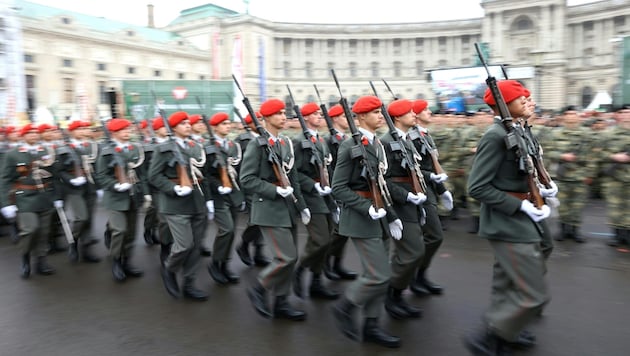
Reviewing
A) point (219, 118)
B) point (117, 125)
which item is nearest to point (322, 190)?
point (219, 118)

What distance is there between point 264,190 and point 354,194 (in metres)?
0.94

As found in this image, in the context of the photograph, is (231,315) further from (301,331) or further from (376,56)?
(376,56)

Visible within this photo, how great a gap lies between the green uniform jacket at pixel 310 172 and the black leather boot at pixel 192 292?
1467 millimetres

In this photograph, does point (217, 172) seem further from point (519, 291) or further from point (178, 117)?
point (519, 291)

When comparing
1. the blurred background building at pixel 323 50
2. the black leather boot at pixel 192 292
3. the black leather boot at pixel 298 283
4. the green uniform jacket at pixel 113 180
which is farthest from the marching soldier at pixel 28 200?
the blurred background building at pixel 323 50

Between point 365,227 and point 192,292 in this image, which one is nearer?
point 365,227

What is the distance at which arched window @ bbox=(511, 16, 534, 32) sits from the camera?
69688mm

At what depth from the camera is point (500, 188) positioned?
3844mm

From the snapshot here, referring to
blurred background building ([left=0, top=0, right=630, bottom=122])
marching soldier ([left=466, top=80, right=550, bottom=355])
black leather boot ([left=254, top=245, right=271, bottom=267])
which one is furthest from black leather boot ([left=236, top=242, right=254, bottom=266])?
blurred background building ([left=0, top=0, right=630, bottom=122])

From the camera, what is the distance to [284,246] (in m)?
4.91

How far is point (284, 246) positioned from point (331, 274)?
1559mm

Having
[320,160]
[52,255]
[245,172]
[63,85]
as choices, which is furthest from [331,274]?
[63,85]

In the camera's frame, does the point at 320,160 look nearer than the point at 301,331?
No

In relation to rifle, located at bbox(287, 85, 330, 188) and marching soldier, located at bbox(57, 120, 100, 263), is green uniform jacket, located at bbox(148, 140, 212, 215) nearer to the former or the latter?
rifle, located at bbox(287, 85, 330, 188)
